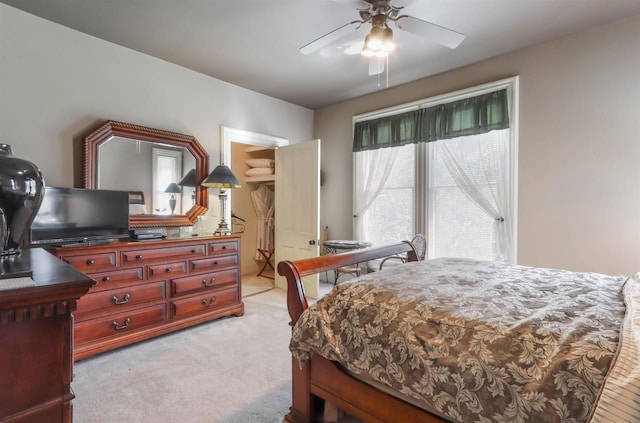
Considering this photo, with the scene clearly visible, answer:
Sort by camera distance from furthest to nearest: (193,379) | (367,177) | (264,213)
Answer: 1. (264,213)
2. (367,177)
3. (193,379)

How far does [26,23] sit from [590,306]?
410 centimetres

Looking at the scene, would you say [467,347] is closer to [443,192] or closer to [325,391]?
[325,391]

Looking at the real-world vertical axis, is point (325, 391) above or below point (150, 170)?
below

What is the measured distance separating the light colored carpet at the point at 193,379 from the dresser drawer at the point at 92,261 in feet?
2.34

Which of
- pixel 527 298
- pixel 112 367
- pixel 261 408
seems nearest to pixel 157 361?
pixel 112 367

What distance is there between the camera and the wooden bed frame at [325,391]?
4.35 feet

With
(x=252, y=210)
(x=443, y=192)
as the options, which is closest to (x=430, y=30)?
(x=443, y=192)

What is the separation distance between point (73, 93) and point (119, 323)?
202cm

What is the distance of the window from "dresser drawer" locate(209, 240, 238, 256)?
178cm

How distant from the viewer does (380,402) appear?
1.36m

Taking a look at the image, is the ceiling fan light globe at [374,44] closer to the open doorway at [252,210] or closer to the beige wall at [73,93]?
the beige wall at [73,93]

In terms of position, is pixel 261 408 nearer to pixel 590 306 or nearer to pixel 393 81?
pixel 590 306

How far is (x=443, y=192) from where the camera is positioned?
3.73m

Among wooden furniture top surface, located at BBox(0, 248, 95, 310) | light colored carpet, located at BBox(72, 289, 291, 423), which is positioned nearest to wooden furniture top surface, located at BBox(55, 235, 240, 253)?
light colored carpet, located at BBox(72, 289, 291, 423)
